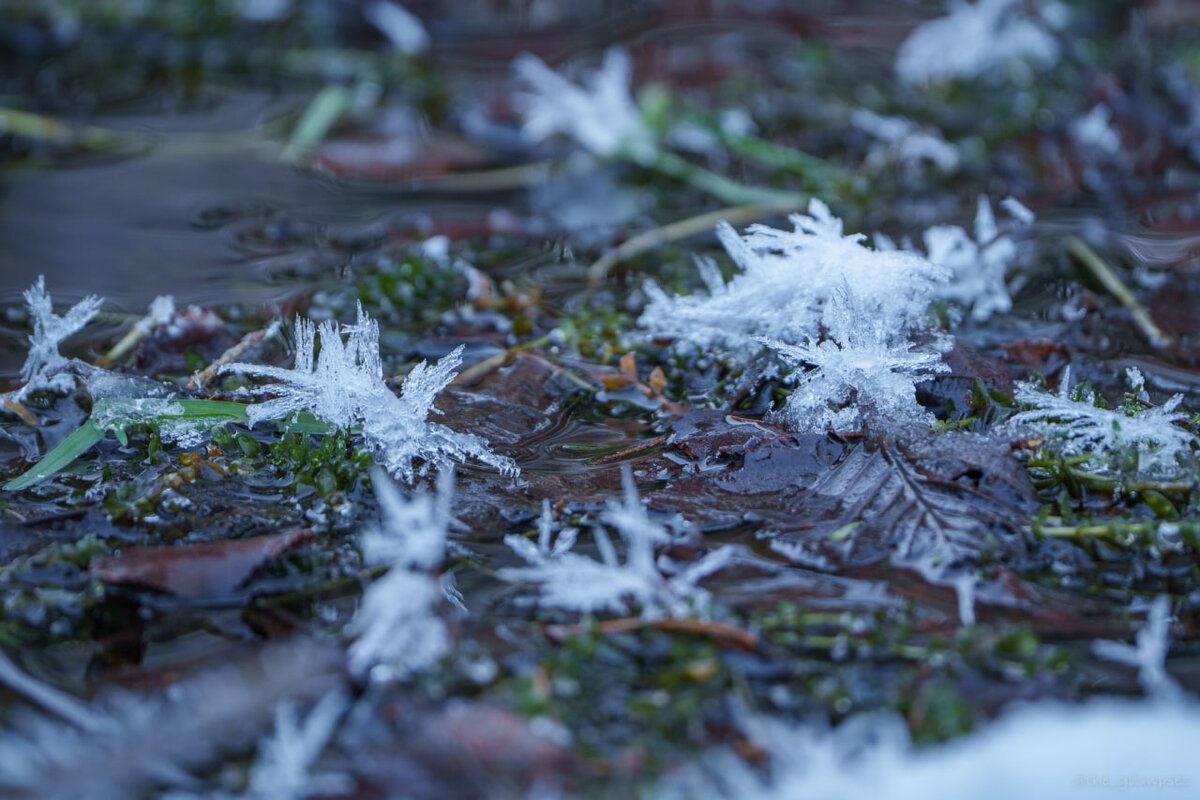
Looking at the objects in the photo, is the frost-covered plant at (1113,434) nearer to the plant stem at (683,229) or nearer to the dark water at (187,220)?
the plant stem at (683,229)

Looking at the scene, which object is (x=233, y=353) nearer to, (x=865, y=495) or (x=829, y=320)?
(x=829, y=320)

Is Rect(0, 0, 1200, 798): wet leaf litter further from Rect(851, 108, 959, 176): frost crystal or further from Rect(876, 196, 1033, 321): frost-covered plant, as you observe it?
Rect(851, 108, 959, 176): frost crystal

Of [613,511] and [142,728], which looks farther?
[613,511]

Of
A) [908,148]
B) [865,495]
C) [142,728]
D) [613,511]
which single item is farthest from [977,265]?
[142,728]

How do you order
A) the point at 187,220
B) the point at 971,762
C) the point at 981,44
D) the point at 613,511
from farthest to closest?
the point at 981,44 < the point at 187,220 < the point at 613,511 < the point at 971,762

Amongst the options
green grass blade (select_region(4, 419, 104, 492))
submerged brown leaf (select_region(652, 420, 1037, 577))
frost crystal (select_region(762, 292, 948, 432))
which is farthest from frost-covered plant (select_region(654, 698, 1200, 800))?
green grass blade (select_region(4, 419, 104, 492))

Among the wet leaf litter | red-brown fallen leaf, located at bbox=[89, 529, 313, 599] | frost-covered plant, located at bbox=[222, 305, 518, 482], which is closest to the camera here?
the wet leaf litter

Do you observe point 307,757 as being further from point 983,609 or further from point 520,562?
point 983,609

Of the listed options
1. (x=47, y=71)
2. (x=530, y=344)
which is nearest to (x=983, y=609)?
(x=530, y=344)
